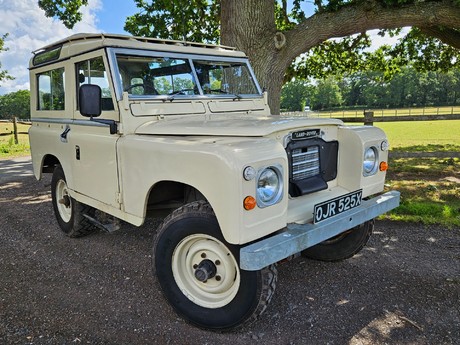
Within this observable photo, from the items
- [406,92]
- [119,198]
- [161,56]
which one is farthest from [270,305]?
[406,92]

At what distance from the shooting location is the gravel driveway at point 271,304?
2.93 m

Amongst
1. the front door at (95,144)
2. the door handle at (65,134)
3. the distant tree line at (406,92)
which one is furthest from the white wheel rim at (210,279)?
the distant tree line at (406,92)

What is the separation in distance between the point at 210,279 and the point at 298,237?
85 cm

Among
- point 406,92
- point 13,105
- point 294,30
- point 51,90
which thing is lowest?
point 51,90

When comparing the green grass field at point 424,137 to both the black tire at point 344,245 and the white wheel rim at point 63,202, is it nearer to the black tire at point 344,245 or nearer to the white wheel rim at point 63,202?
the black tire at point 344,245

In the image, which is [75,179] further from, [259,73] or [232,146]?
[259,73]

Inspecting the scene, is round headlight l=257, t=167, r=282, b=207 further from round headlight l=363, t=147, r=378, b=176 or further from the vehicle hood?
round headlight l=363, t=147, r=378, b=176

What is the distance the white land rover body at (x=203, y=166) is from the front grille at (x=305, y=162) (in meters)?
0.01

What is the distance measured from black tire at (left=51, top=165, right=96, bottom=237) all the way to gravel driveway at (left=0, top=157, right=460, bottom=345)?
18cm

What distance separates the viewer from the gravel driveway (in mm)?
2926

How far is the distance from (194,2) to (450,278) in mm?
8256

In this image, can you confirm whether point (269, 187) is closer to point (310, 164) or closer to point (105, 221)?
point (310, 164)

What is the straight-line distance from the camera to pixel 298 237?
264 centimetres

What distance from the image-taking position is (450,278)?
150 inches
